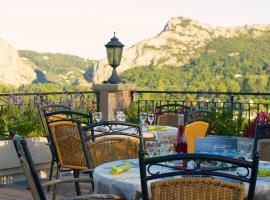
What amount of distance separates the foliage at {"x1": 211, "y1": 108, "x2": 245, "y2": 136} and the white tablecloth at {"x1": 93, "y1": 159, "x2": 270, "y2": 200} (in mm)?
4814

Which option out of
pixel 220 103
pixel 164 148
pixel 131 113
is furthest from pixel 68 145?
pixel 220 103

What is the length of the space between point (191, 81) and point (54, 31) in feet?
58.1

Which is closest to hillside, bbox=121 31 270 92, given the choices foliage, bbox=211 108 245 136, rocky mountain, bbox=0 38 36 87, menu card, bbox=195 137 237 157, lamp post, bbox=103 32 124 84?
lamp post, bbox=103 32 124 84

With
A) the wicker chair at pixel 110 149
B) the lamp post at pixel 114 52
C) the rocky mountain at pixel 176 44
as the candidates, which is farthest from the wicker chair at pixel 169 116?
the rocky mountain at pixel 176 44

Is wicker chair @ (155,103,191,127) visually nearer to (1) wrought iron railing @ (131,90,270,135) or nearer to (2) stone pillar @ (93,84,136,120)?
(1) wrought iron railing @ (131,90,270,135)

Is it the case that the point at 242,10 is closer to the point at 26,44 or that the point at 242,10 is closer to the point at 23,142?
the point at 26,44

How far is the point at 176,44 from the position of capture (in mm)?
56031

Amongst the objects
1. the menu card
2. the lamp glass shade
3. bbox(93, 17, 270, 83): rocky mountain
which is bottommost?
the menu card

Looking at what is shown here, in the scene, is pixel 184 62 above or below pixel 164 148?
above

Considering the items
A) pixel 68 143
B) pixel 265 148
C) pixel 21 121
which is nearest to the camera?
pixel 265 148

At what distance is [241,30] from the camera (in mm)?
54656

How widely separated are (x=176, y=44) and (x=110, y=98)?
158 feet

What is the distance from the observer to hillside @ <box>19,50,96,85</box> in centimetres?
5806

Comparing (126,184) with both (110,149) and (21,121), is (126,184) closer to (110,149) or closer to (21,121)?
(110,149)
